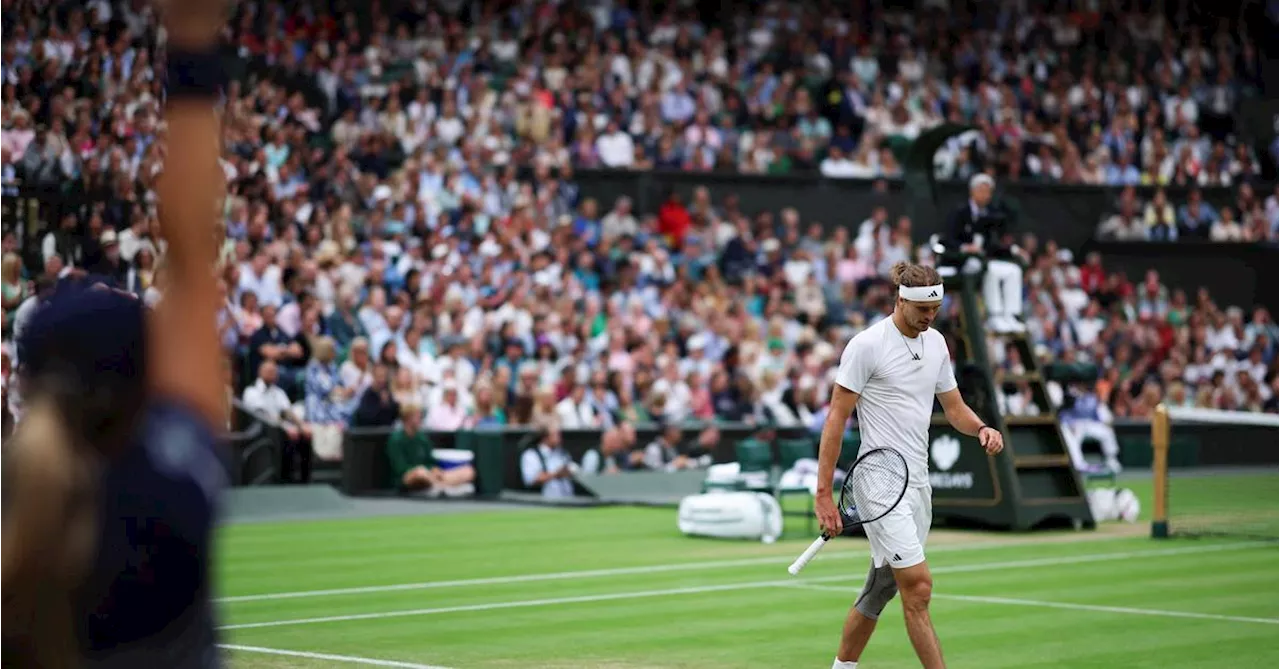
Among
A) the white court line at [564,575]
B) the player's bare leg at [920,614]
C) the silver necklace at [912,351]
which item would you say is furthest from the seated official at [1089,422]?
the player's bare leg at [920,614]

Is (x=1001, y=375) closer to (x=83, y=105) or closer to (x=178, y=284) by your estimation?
(x=83, y=105)

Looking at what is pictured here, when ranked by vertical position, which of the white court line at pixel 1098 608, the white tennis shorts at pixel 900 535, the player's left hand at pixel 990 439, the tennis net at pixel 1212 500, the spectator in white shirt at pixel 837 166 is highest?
the spectator in white shirt at pixel 837 166

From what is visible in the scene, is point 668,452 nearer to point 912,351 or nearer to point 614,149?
point 614,149

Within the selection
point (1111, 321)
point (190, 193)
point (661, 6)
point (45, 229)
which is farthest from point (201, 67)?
point (661, 6)

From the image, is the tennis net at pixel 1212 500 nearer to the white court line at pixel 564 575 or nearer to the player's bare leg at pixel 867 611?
the white court line at pixel 564 575

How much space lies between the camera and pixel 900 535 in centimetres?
973

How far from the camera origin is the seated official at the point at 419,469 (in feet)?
84.0

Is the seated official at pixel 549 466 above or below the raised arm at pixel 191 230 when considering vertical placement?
below

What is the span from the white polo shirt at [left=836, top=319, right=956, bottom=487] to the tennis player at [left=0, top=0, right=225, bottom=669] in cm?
712

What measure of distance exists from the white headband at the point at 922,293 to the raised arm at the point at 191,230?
23.7ft

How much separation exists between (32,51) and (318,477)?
734cm

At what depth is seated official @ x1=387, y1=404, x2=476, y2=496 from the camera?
84.0ft

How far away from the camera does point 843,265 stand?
33812mm

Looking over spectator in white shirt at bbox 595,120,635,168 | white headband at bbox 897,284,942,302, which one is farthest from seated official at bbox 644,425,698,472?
white headband at bbox 897,284,942,302
